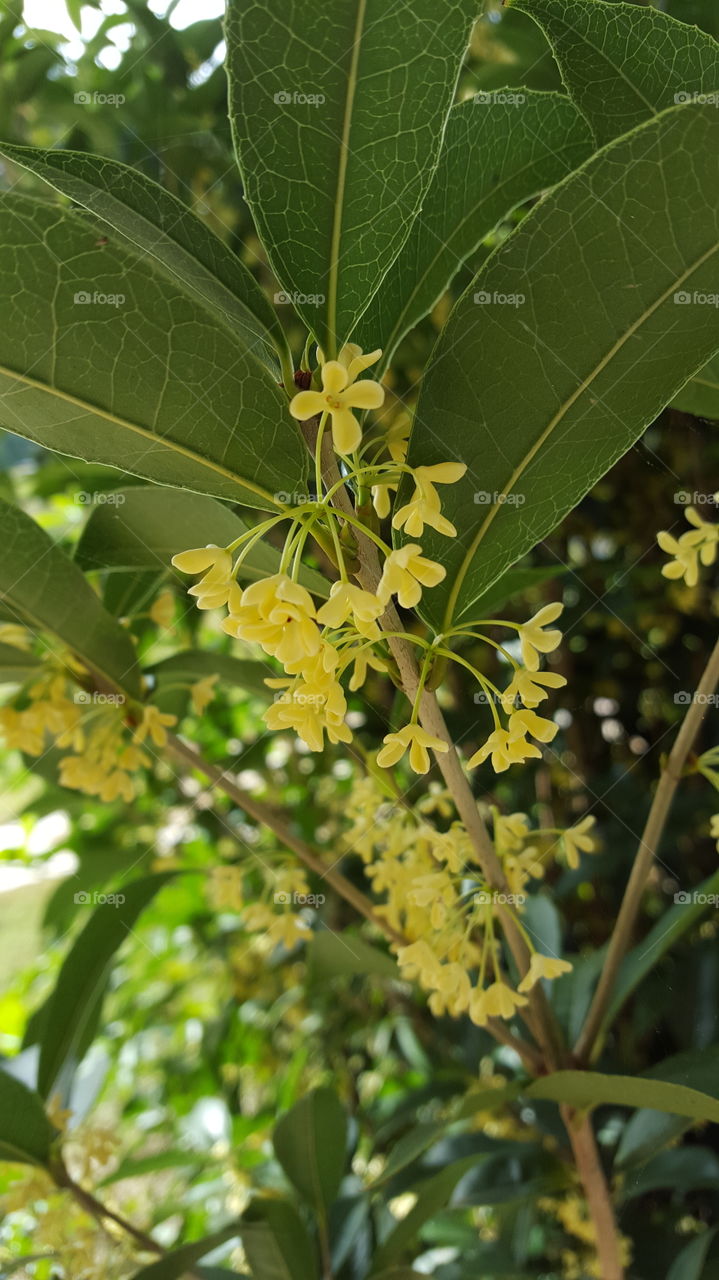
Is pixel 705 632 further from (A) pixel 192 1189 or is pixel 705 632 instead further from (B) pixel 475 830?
(A) pixel 192 1189

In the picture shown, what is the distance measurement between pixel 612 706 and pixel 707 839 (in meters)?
0.19

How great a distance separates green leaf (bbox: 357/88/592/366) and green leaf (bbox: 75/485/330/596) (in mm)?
203

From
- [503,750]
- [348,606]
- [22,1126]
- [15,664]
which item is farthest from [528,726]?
[22,1126]

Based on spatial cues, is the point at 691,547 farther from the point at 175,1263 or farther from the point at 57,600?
the point at 175,1263

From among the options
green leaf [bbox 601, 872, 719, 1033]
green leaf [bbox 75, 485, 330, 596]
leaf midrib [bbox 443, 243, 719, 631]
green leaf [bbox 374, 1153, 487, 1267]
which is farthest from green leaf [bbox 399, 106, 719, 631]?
green leaf [bbox 374, 1153, 487, 1267]

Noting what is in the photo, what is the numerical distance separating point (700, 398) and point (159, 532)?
377mm

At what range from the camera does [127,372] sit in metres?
0.43

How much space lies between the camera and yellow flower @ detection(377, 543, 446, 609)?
40 centimetres

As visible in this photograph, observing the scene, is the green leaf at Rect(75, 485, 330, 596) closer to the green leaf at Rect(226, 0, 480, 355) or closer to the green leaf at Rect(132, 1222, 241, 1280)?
the green leaf at Rect(226, 0, 480, 355)

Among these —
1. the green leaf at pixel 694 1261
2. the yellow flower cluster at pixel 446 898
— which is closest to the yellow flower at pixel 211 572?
the yellow flower cluster at pixel 446 898

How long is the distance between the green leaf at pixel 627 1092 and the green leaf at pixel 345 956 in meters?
0.16

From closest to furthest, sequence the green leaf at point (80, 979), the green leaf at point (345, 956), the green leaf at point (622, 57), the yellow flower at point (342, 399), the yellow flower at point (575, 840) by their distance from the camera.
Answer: the yellow flower at point (342, 399) < the green leaf at point (622, 57) < the yellow flower at point (575, 840) < the green leaf at point (345, 956) < the green leaf at point (80, 979)

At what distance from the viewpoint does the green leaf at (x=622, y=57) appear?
53 cm

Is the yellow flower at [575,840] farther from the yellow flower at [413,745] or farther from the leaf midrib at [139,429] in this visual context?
the leaf midrib at [139,429]
